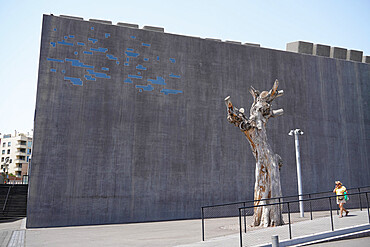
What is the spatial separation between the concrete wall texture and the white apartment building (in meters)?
66.4

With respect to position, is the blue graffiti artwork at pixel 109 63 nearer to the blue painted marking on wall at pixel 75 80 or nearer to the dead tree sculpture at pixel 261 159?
the blue painted marking on wall at pixel 75 80

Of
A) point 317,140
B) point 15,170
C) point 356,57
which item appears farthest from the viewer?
point 15,170

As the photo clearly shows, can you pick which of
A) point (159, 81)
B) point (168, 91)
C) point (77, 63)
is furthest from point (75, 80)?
point (168, 91)

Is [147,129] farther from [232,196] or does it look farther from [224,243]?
[224,243]

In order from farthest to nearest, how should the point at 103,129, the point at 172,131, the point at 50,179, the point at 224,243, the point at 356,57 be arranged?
the point at 356,57
the point at 172,131
the point at 103,129
the point at 50,179
the point at 224,243

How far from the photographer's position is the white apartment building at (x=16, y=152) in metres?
76.2

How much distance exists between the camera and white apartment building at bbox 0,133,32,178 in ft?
250

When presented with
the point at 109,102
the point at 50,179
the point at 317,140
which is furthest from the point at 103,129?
the point at 317,140

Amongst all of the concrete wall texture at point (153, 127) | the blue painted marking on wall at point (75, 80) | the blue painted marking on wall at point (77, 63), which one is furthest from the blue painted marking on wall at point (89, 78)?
the blue painted marking on wall at point (77, 63)

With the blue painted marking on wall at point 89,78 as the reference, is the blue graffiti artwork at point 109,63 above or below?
above

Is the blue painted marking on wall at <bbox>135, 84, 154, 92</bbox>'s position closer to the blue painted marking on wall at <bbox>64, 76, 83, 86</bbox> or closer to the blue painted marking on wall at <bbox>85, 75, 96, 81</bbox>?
the blue painted marking on wall at <bbox>85, 75, 96, 81</bbox>

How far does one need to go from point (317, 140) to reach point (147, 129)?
457 inches

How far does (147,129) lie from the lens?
17453 mm

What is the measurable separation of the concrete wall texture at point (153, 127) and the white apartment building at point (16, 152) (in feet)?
218
